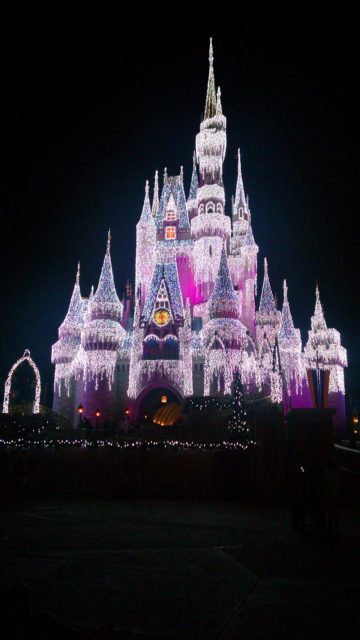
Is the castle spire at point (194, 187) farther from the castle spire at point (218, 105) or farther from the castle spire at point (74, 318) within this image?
the castle spire at point (74, 318)

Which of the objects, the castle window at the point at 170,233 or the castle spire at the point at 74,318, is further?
the castle window at the point at 170,233

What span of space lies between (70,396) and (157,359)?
9.40 meters

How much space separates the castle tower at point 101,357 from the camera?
3950 centimetres

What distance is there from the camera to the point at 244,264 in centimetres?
4791

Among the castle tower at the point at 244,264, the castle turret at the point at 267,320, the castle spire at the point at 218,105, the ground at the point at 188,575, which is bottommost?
the ground at the point at 188,575

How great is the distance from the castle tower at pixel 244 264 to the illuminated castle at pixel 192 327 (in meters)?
Result: 0.10

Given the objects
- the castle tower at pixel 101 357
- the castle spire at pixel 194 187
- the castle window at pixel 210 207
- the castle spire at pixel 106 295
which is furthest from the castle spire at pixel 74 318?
the castle spire at pixel 194 187

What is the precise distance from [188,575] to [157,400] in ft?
114

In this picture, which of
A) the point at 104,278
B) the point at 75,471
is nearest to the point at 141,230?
the point at 104,278

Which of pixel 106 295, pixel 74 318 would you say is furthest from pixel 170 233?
pixel 74 318

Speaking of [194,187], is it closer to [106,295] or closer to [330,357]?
[106,295]

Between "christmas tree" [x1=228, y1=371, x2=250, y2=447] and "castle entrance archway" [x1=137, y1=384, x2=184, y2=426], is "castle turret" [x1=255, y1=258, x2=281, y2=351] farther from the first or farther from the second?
"christmas tree" [x1=228, y1=371, x2=250, y2=447]

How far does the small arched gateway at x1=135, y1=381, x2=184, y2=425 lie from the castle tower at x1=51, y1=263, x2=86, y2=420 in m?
7.31

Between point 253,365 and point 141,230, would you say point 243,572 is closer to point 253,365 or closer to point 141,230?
point 253,365
